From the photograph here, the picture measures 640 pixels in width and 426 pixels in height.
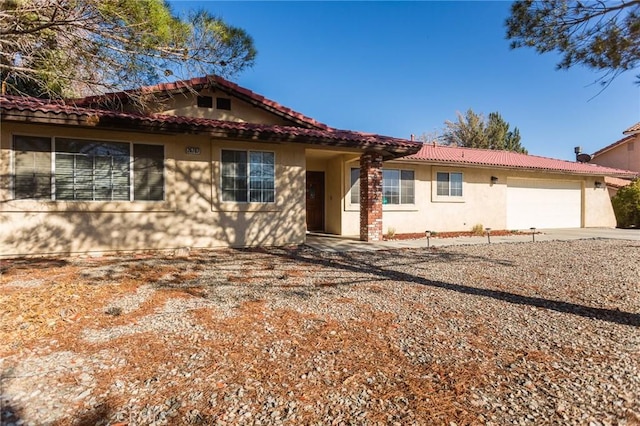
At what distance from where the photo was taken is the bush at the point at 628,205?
1677cm

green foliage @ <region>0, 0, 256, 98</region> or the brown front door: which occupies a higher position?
green foliage @ <region>0, 0, 256, 98</region>

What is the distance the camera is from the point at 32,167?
7.62m

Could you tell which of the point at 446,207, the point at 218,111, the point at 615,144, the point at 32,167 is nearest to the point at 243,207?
the point at 218,111

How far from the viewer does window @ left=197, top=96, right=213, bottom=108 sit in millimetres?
9375

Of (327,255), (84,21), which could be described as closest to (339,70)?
(327,255)

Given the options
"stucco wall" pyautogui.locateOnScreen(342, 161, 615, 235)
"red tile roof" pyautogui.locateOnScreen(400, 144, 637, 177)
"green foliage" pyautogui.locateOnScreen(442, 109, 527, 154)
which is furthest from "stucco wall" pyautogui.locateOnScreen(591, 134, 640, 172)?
"green foliage" pyautogui.locateOnScreen(442, 109, 527, 154)

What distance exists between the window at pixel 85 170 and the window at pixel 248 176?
1.63 meters

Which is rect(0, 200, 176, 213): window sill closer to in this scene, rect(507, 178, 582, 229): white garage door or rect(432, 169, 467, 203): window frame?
rect(432, 169, 467, 203): window frame

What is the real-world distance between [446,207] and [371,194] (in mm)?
5312

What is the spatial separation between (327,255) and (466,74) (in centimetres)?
1290

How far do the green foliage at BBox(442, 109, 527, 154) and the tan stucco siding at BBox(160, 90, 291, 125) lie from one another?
1365 inches

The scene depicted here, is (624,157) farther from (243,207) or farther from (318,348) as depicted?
(318,348)

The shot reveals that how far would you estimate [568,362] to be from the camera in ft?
9.53

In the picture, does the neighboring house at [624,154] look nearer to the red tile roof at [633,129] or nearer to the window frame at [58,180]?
the red tile roof at [633,129]
